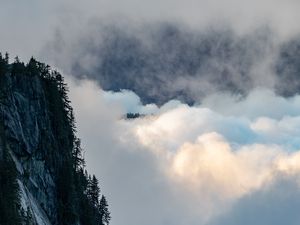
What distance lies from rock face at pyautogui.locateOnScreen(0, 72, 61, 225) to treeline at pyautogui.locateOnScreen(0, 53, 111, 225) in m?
0.98

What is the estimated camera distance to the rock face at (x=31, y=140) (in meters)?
82.5

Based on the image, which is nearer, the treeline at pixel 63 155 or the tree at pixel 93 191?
the treeline at pixel 63 155

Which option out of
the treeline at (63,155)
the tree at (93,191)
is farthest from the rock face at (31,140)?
the tree at (93,191)

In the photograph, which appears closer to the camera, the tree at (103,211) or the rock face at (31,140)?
the rock face at (31,140)

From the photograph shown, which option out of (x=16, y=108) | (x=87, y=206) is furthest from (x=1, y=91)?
(x=87, y=206)

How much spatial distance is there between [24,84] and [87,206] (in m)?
25.4

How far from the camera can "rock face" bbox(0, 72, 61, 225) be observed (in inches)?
3248

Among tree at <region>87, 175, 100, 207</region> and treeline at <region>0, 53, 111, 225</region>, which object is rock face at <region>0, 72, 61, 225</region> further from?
tree at <region>87, 175, 100, 207</region>

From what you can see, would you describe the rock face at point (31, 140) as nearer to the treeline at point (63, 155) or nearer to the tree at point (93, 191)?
the treeline at point (63, 155)

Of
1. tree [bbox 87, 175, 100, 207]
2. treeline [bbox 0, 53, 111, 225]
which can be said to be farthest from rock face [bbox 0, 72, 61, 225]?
tree [bbox 87, 175, 100, 207]

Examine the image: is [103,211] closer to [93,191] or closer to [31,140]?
[93,191]

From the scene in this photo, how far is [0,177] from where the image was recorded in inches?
2704

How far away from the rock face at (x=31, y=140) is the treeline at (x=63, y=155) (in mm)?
977

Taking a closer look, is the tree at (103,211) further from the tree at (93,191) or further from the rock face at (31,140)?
the rock face at (31,140)
